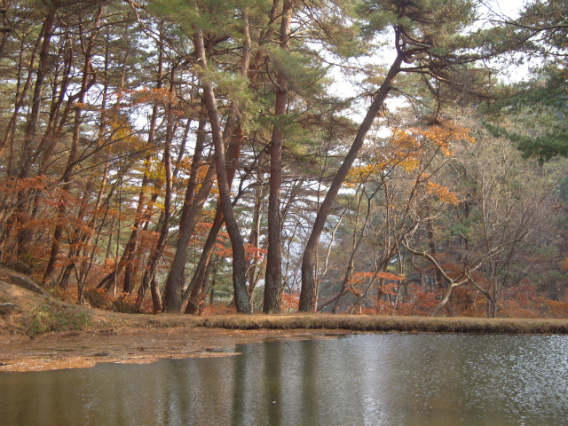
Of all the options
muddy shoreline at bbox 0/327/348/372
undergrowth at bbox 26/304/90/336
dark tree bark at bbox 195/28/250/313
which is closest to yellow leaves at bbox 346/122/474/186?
dark tree bark at bbox 195/28/250/313

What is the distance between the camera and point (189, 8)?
7.81 metres

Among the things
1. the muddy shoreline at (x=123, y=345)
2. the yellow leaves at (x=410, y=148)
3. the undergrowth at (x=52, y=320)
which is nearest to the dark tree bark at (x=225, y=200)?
the muddy shoreline at (x=123, y=345)

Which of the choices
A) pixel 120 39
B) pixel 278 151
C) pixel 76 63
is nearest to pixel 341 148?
pixel 278 151

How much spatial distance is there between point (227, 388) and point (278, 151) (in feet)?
22.8

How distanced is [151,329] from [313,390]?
169 inches

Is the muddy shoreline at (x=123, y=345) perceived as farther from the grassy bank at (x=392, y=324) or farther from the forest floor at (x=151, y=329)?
the grassy bank at (x=392, y=324)

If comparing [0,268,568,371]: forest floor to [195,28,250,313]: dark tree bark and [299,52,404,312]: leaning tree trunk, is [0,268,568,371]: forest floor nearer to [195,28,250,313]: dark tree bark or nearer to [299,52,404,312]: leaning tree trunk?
[195,28,250,313]: dark tree bark

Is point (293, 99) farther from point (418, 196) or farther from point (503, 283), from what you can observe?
point (503, 283)

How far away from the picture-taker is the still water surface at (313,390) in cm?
299

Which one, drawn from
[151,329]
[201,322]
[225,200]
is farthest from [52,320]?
[225,200]

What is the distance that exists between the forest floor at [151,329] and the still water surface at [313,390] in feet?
3.14

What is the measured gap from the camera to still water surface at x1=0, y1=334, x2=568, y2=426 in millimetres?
2994

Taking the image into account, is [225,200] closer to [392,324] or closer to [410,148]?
[392,324]

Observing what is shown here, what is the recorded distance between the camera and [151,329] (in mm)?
7371
